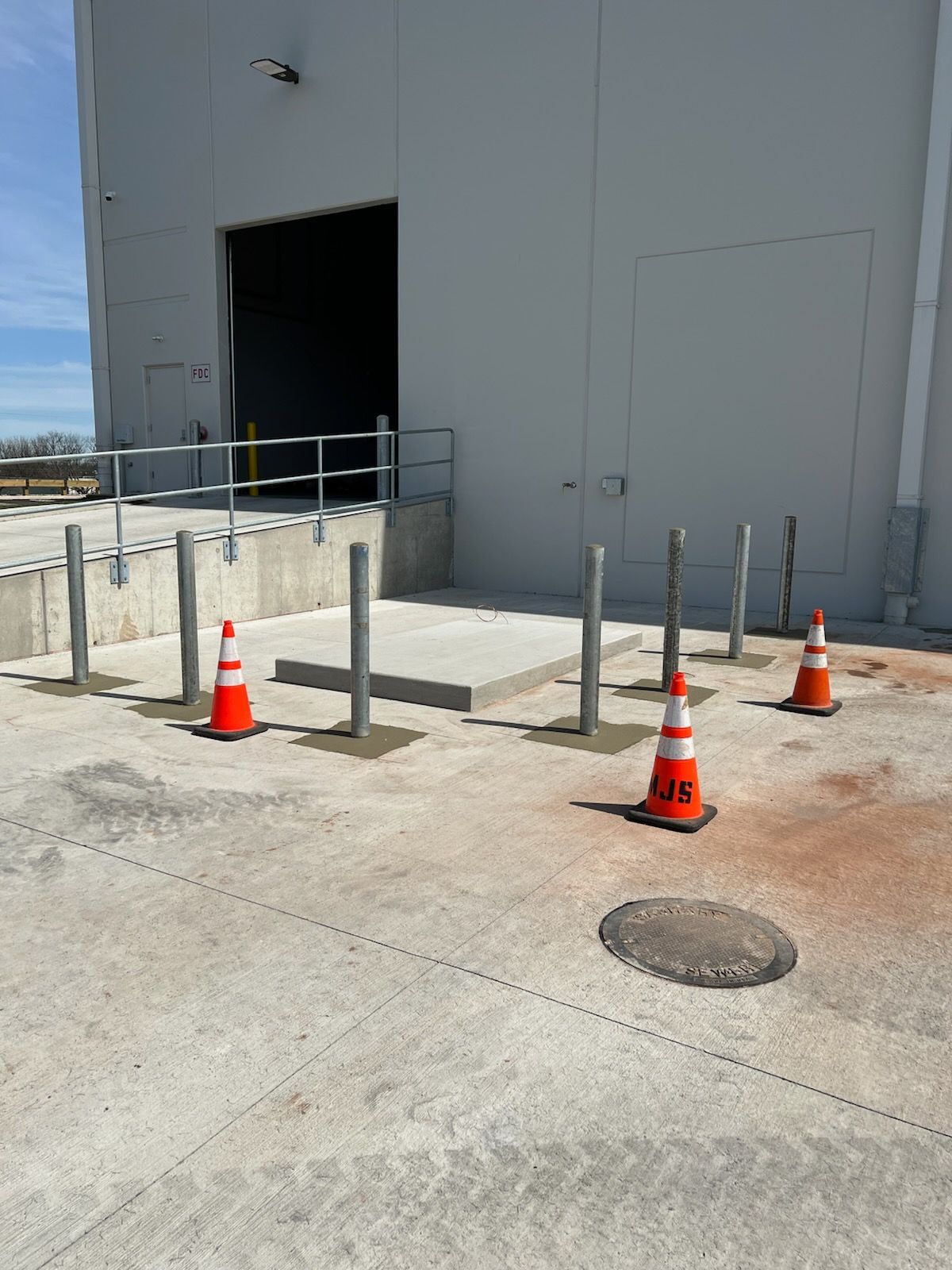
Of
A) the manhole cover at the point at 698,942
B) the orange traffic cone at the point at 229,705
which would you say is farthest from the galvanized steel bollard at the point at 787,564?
the manhole cover at the point at 698,942

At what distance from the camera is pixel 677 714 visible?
4617mm

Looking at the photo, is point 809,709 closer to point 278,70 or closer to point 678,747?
point 678,747

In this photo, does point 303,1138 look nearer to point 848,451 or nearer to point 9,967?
A: point 9,967

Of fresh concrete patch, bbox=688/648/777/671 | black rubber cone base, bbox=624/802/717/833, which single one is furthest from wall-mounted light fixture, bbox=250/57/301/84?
black rubber cone base, bbox=624/802/717/833

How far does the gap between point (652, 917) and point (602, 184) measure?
11232 millimetres

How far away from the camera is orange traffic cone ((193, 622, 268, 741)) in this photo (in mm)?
6016

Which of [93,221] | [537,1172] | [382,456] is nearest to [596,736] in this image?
[537,1172]

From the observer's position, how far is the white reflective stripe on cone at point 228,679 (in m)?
6.08

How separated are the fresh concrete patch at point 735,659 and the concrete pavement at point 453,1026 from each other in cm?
305

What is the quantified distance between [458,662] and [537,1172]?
5.51m

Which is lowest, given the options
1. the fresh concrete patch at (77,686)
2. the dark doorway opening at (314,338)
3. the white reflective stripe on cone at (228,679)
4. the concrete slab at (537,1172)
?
the fresh concrete patch at (77,686)

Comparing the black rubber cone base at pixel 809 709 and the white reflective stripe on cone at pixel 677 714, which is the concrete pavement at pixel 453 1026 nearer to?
the white reflective stripe on cone at pixel 677 714

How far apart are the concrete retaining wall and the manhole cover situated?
6736 mm

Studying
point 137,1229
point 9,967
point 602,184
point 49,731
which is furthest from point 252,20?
point 137,1229
